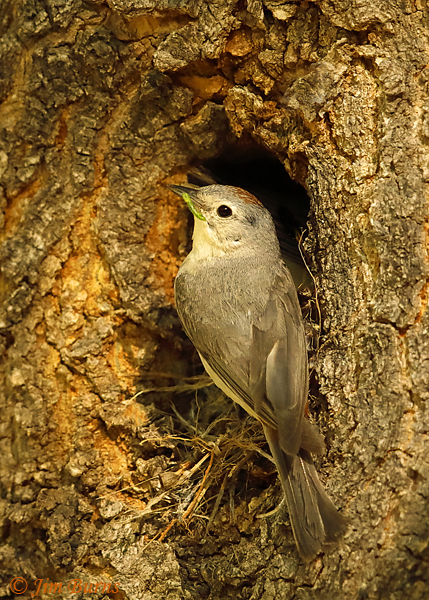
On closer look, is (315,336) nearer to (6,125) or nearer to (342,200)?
(342,200)

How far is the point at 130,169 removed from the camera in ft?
12.4

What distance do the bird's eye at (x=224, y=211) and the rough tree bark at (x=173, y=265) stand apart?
0.44 m

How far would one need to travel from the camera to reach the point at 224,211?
358cm

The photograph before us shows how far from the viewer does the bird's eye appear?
11.7ft

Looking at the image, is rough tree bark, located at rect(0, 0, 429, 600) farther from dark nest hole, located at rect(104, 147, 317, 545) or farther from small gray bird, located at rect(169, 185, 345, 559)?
small gray bird, located at rect(169, 185, 345, 559)

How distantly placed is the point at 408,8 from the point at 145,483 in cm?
304

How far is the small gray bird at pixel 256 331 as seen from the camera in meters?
2.78

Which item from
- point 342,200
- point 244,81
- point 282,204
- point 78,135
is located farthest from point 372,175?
point 78,135

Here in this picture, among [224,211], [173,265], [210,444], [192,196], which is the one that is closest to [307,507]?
[210,444]

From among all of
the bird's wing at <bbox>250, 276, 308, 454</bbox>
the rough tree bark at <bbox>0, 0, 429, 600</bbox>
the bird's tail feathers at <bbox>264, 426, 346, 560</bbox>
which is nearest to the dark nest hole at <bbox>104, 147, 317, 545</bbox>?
the rough tree bark at <bbox>0, 0, 429, 600</bbox>

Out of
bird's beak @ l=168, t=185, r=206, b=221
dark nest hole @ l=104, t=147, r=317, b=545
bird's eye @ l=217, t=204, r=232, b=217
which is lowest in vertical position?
dark nest hole @ l=104, t=147, r=317, b=545

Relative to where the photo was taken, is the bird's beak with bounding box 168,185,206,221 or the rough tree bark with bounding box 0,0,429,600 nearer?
the rough tree bark with bounding box 0,0,429,600

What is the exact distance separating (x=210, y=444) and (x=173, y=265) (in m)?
1.29

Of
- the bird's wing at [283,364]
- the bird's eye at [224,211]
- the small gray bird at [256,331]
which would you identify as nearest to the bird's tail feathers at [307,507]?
the small gray bird at [256,331]
